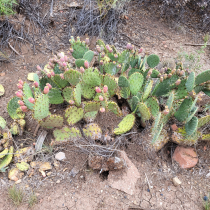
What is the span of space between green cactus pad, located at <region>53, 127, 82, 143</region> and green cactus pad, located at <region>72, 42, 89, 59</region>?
3.57ft

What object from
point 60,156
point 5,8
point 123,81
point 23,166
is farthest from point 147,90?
point 5,8

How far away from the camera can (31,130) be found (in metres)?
2.33

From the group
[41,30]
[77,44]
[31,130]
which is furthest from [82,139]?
[41,30]

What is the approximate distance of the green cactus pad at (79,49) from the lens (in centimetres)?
249

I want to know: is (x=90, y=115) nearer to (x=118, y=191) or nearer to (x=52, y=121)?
(x=52, y=121)

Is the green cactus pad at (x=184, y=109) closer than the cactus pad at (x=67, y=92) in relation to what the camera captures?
Answer: Yes

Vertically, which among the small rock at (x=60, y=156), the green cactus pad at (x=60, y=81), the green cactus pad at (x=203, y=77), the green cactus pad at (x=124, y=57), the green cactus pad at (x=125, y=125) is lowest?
the small rock at (x=60, y=156)

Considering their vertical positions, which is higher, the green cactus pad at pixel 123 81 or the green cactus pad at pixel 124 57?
the green cactus pad at pixel 124 57

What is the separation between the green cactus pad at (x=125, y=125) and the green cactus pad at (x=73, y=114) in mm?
438

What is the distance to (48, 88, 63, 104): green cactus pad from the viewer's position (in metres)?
2.19

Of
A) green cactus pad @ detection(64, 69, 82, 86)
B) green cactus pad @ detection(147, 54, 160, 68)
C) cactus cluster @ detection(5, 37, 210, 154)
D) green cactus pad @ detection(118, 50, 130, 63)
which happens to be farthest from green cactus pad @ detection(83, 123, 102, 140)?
green cactus pad @ detection(147, 54, 160, 68)

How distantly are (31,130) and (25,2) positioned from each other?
2.83m

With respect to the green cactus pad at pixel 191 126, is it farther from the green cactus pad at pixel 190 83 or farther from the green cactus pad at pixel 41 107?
the green cactus pad at pixel 41 107

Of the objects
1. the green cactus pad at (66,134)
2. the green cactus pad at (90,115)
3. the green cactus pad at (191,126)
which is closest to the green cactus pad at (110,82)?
the green cactus pad at (90,115)
